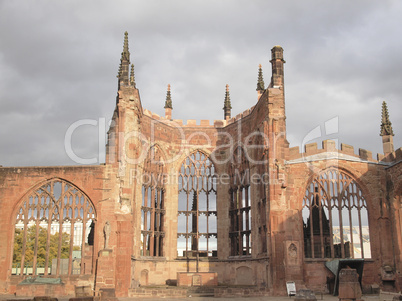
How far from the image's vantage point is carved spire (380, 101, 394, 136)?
28766mm

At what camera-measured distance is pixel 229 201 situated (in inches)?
1287

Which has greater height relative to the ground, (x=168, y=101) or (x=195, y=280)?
(x=168, y=101)

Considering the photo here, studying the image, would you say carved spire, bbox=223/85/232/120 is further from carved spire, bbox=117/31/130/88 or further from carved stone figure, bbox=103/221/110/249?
carved stone figure, bbox=103/221/110/249

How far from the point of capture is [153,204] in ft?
102

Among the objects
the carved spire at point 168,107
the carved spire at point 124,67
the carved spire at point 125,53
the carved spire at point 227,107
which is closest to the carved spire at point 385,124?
the carved spire at point 227,107

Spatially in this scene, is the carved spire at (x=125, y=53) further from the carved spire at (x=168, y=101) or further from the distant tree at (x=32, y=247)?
the distant tree at (x=32, y=247)

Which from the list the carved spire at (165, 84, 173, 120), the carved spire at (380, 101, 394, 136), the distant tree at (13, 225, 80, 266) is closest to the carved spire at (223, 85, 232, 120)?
the carved spire at (165, 84, 173, 120)

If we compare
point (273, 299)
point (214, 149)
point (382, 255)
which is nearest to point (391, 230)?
point (382, 255)

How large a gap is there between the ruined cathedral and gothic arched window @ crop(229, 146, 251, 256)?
8 cm

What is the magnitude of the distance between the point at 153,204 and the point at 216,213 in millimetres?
4729

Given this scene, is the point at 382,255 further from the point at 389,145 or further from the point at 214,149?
the point at 214,149

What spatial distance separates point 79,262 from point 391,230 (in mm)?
18374

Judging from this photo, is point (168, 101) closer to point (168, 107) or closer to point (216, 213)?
point (168, 107)

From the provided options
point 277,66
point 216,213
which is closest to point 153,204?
point 216,213
